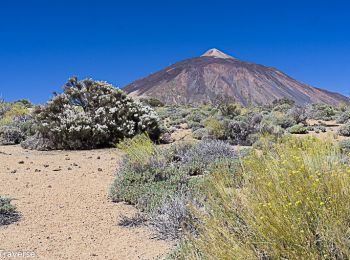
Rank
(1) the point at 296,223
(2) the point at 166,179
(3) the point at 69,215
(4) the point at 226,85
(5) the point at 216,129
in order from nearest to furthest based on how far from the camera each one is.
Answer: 1. (1) the point at 296,223
2. (3) the point at 69,215
3. (2) the point at 166,179
4. (5) the point at 216,129
5. (4) the point at 226,85

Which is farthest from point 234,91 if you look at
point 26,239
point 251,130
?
point 26,239

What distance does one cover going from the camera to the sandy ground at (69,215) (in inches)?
150

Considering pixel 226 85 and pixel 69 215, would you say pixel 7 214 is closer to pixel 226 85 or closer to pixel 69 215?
pixel 69 215

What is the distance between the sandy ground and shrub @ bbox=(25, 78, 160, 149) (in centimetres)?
273

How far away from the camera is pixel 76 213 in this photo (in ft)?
16.4

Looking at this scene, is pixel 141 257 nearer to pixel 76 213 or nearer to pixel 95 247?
pixel 95 247

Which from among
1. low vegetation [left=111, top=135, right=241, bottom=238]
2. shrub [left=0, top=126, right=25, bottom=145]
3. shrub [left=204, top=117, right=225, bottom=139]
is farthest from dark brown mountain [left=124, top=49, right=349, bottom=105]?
low vegetation [left=111, top=135, right=241, bottom=238]

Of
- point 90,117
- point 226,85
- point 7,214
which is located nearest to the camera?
point 7,214

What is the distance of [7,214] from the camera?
4.79 metres

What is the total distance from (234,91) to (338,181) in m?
123

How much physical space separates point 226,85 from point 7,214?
125908 mm

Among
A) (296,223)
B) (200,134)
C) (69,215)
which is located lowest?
(69,215)

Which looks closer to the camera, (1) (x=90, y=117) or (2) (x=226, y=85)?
(1) (x=90, y=117)

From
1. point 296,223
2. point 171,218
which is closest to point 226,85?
point 171,218
